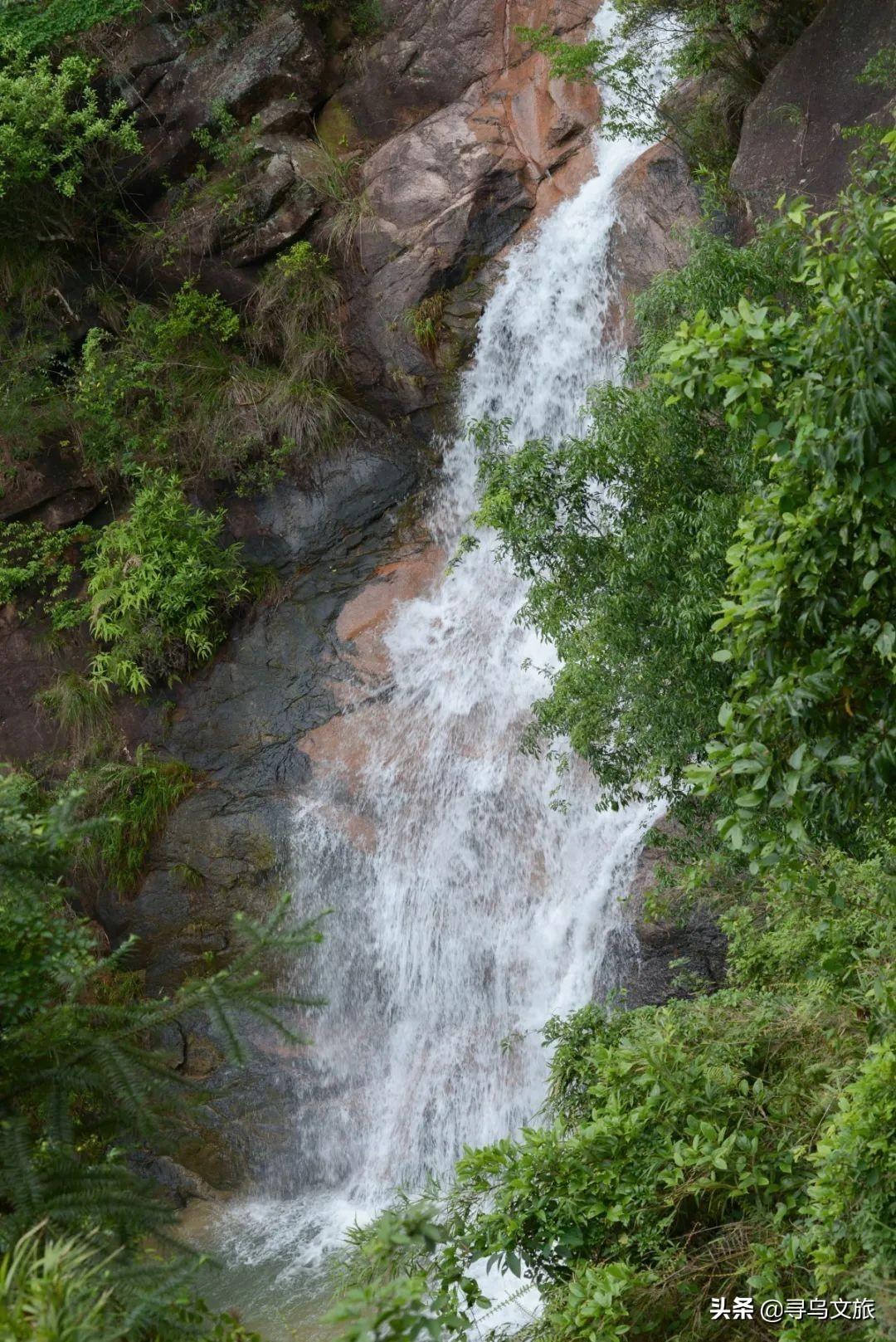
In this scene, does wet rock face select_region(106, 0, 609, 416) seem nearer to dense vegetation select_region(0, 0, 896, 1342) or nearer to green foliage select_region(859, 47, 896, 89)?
dense vegetation select_region(0, 0, 896, 1342)

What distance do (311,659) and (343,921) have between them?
120 inches

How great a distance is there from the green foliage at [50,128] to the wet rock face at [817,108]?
26.0 ft

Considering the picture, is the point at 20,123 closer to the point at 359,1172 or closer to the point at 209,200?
the point at 209,200

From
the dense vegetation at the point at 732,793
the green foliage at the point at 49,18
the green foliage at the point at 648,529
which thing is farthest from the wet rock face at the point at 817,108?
the green foliage at the point at 49,18

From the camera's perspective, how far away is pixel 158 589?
13.1m

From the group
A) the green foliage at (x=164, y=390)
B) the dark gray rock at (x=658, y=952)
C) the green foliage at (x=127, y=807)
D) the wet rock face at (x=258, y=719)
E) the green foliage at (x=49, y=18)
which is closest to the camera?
the dark gray rock at (x=658, y=952)

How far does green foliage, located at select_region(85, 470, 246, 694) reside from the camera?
13.1 m

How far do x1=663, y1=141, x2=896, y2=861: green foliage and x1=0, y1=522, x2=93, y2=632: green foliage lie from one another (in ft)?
35.1

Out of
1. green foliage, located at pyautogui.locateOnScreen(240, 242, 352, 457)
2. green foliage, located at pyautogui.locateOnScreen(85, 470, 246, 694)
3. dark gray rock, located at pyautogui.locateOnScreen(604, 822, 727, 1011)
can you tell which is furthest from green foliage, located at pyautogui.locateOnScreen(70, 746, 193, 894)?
dark gray rock, located at pyautogui.locateOnScreen(604, 822, 727, 1011)

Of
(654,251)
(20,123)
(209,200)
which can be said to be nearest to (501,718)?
(654,251)

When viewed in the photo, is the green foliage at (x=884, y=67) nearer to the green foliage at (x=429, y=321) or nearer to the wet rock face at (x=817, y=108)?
the wet rock face at (x=817, y=108)

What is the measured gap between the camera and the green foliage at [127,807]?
40.7 feet

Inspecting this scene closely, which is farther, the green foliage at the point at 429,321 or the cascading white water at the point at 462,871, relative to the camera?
the green foliage at the point at 429,321

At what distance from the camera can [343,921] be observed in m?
11.6
